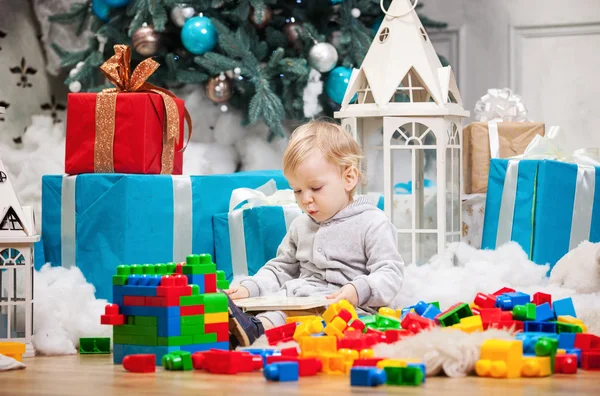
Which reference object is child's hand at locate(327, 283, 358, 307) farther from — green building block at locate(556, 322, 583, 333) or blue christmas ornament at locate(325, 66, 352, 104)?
blue christmas ornament at locate(325, 66, 352, 104)

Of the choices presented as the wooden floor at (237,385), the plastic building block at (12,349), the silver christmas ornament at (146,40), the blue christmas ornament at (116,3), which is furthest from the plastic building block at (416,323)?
the blue christmas ornament at (116,3)

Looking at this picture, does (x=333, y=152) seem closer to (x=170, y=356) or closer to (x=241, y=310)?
(x=241, y=310)

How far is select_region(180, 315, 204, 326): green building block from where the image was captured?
161 centimetres

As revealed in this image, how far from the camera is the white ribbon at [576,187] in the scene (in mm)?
2600

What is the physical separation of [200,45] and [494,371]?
203 cm

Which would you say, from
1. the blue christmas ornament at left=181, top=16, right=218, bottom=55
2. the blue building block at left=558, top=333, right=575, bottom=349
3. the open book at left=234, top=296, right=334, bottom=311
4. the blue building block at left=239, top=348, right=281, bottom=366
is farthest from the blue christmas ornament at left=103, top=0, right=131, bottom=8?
the blue building block at left=558, top=333, right=575, bottom=349

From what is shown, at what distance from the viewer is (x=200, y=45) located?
3148mm

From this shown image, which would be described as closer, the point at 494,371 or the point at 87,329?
the point at 494,371

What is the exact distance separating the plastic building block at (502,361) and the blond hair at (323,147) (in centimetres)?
82

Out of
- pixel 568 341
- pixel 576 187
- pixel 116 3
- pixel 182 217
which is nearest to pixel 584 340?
pixel 568 341

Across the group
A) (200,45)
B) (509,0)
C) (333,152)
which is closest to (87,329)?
(333,152)

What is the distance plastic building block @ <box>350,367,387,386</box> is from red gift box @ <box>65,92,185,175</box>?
3.89ft

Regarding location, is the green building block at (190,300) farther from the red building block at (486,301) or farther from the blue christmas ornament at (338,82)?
the blue christmas ornament at (338,82)

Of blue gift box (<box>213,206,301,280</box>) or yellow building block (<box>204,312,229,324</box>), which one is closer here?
yellow building block (<box>204,312,229,324</box>)
